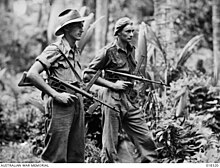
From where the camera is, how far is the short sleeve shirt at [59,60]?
5156 millimetres

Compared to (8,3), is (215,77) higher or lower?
lower

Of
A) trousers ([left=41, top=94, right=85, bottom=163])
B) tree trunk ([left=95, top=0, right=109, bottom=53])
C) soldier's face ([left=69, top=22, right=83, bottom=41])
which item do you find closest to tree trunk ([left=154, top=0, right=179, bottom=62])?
tree trunk ([left=95, top=0, right=109, bottom=53])

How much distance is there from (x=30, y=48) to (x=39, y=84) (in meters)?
11.1

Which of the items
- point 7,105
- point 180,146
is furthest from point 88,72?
point 7,105

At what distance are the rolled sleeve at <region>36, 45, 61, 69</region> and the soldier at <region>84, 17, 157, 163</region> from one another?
0.83 meters

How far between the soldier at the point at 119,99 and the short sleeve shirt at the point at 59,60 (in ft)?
2.07

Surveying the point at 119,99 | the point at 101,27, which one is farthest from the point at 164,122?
the point at 101,27

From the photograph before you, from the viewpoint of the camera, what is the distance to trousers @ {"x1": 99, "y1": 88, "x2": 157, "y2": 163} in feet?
19.5

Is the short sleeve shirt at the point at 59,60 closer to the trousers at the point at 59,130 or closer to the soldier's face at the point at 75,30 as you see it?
the soldier's face at the point at 75,30

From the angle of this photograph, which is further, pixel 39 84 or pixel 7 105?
pixel 7 105

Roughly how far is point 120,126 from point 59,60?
1.32 metres

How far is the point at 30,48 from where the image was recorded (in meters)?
15.9

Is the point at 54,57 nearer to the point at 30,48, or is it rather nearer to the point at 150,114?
the point at 150,114

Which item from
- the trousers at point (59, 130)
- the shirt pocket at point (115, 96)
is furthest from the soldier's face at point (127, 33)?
the trousers at point (59, 130)
